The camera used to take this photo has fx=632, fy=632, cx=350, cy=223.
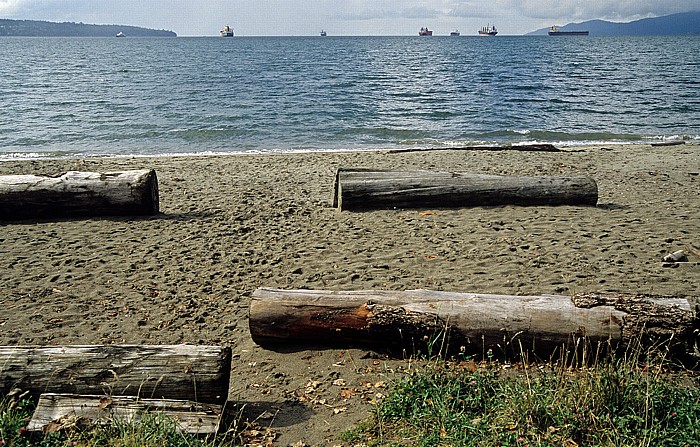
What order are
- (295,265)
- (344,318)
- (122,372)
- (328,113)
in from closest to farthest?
1. (122,372)
2. (344,318)
3. (295,265)
4. (328,113)

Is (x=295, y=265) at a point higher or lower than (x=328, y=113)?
higher

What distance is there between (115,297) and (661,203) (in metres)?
7.50

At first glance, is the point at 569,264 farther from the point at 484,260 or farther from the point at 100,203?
the point at 100,203

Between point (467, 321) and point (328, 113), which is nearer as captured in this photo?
point (467, 321)

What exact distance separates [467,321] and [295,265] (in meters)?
2.69

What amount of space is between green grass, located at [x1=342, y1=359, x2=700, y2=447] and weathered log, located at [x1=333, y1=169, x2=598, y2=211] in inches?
192

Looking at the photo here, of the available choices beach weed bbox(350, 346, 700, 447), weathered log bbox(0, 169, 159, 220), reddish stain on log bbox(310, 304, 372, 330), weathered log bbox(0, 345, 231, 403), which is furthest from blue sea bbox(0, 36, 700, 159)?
beach weed bbox(350, 346, 700, 447)

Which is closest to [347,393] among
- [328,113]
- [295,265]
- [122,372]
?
[122,372]

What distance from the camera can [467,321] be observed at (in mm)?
4652

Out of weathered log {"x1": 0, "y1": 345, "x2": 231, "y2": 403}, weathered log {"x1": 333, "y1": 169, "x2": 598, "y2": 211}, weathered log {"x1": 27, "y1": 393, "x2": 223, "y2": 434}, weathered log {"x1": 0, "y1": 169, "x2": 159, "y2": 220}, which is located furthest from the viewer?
weathered log {"x1": 333, "y1": 169, "x2": 598, "y2": 211}

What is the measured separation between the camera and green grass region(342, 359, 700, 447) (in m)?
3.49

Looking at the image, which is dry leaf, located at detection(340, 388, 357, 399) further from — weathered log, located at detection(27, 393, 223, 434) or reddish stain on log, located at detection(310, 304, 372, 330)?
weathered log, located at detection(27, 393, 223, 434)

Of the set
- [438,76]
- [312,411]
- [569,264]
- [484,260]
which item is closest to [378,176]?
[484,260]

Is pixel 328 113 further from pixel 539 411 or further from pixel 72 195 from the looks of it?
pixel 539 411
